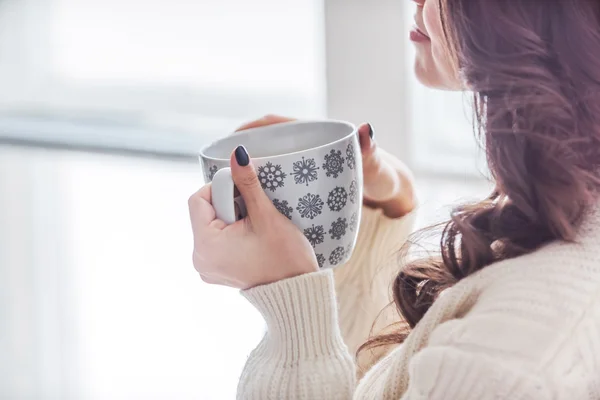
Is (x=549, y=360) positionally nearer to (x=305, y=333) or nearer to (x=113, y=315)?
(x=305, y=333)

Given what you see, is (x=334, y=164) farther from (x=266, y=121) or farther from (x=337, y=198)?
(x=266, y=121)

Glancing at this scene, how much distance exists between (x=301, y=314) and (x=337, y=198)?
91 mm

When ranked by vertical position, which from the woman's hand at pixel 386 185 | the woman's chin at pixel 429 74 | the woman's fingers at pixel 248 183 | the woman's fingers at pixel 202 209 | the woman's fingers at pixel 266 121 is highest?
the woman's chin at pixel 429 74

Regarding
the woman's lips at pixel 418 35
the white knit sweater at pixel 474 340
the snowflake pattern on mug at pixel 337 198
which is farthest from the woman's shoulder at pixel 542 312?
the woman's lips at pixel 418 35

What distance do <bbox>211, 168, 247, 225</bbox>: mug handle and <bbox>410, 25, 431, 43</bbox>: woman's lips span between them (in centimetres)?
22

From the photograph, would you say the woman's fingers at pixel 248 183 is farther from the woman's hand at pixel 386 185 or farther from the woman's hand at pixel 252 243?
the woman's hand at pixel 386 185

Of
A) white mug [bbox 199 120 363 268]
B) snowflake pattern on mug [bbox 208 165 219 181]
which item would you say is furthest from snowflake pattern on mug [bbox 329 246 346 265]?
snowflake pattern on mug [bbox 208 165 219 181]

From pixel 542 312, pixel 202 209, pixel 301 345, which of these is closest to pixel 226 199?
pixel 202 209

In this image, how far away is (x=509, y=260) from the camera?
19.3 inches

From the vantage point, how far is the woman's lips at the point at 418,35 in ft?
2.17

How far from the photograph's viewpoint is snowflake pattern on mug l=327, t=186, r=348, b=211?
56 centimetres

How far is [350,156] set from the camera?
564mm

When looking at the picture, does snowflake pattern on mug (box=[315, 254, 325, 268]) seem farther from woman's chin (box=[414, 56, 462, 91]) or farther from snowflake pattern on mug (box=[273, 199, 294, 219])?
woman's chin (box=[414, 56, 462, 91])

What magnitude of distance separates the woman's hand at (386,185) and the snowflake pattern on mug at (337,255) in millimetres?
162
